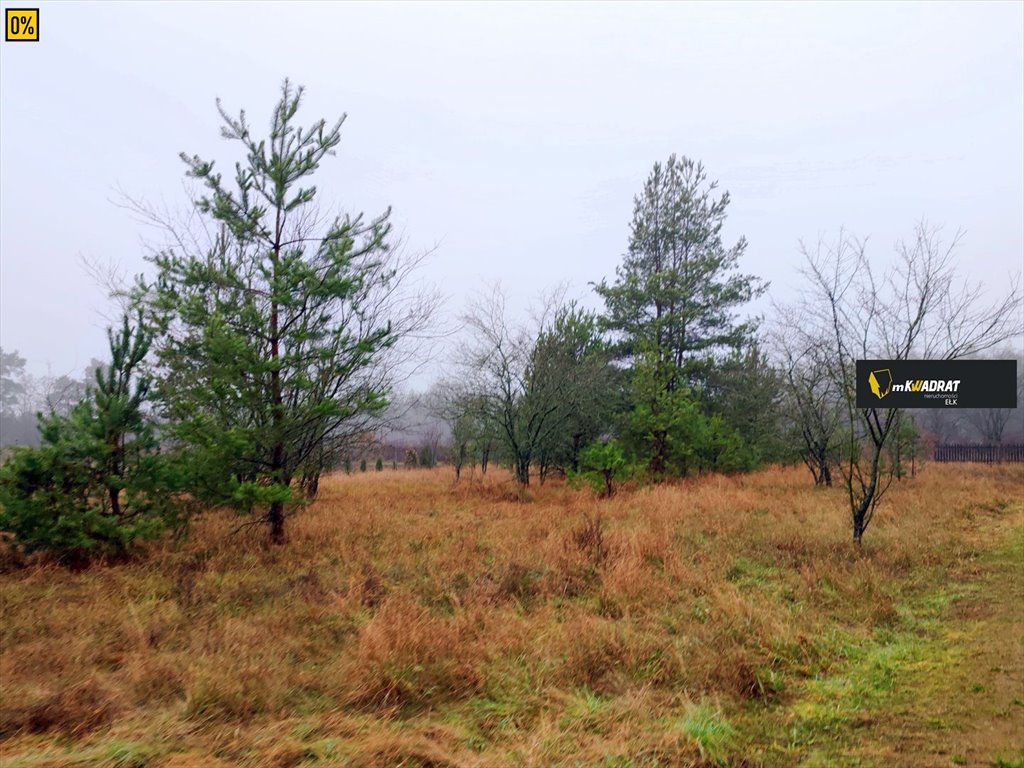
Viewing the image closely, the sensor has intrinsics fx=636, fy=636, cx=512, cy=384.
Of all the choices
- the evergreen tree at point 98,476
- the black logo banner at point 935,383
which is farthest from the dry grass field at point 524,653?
the black logo banner at point 935,383

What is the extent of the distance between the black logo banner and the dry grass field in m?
2.21

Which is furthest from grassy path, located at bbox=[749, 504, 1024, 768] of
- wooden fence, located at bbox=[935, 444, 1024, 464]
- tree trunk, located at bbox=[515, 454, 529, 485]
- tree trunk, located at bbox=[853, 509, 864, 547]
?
wooden fence, located at bbox=[935, 444, 1024, 464]

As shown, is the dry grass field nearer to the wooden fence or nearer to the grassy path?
the grassy path

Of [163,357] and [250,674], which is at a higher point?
[163,357]

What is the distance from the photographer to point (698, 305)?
77.2 feet

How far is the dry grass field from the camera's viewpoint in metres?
3.61

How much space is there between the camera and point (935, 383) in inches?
420

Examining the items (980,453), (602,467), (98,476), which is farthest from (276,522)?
(980,453)

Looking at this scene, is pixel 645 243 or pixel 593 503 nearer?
pixel 593 503

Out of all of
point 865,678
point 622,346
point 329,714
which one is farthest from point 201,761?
point 622,346

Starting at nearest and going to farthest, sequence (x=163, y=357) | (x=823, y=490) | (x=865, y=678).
→ 1. (x=865, y=678)
2. (x=163, y=357)
3. (x=823, y=490)

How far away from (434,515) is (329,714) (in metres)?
9.06

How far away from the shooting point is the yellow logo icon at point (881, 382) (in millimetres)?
9930

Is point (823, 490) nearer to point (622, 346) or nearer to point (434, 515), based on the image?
point (622, 346)
